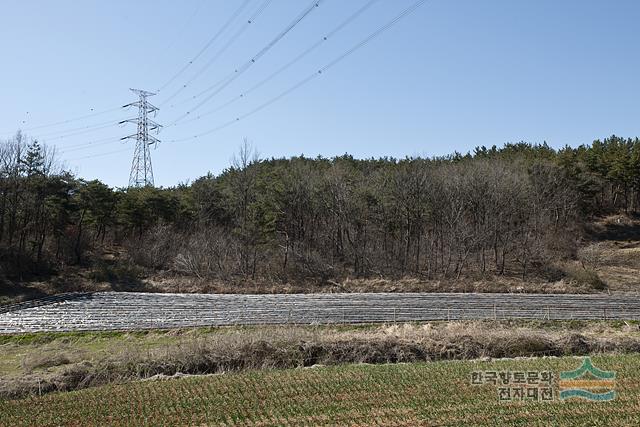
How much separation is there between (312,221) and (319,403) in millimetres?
39143

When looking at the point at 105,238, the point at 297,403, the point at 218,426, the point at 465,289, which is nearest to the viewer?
the point at 218,426

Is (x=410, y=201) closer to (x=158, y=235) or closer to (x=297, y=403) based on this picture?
(x=158, y=235)

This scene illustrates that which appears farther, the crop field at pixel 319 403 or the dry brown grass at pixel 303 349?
the dry brown grass at pixel 303 349

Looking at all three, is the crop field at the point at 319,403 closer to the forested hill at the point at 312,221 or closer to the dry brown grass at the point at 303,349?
the dry brown grass at the point at 303,349

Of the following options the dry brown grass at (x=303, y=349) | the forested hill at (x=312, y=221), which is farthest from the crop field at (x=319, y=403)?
the forested hill at (x=312, y=221)

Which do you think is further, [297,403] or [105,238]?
[105,238]

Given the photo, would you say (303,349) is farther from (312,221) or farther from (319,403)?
(312,221)

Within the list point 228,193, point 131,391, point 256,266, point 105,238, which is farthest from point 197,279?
point 131,391

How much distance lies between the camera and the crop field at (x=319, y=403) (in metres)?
14.1

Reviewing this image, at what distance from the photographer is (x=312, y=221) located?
2140 inches

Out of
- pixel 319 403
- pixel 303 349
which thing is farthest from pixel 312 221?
pixel 319 403

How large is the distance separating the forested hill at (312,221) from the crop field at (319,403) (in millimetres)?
26100

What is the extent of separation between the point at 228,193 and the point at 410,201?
18222 mm

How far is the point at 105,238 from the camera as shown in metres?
56.2
